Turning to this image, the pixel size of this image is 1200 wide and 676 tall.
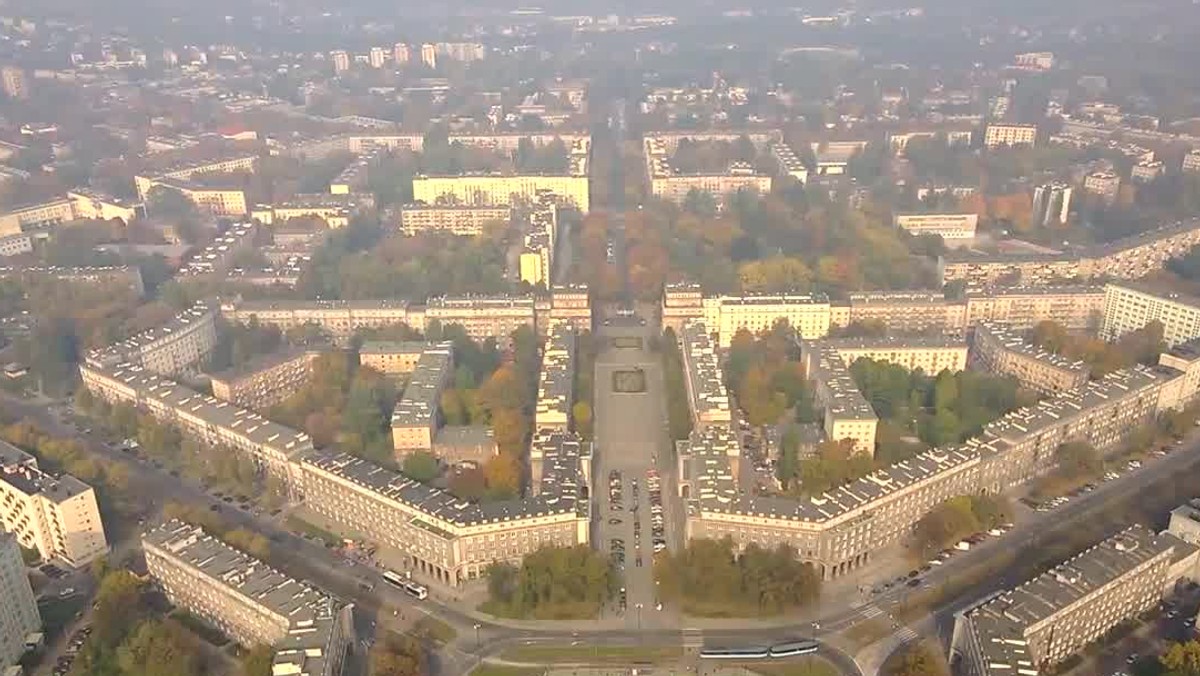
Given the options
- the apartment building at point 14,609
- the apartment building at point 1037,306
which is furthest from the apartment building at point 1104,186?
the apartment building at point 14,609

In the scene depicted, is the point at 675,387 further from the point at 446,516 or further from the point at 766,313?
the point at 446,516

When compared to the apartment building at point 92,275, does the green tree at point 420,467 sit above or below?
below

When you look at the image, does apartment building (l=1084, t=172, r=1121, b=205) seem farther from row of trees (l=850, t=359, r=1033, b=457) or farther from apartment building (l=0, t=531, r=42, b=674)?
apartment building (l=0, t=531, r=42, b=674)

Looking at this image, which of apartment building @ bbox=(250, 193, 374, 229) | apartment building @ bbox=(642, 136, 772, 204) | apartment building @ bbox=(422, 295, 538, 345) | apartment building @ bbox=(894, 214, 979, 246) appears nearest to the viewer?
apartment building @ bbox=(422, 295, 538, 345)

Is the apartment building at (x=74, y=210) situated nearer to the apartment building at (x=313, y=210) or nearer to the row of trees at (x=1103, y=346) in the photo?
the apartment building at (x=313, y=210)

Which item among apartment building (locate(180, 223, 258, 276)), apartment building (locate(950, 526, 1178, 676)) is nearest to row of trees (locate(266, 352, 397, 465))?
apartment building (locate(180, 223, 258, 276))

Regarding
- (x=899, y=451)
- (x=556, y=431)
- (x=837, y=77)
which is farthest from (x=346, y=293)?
(x=837, y=77)

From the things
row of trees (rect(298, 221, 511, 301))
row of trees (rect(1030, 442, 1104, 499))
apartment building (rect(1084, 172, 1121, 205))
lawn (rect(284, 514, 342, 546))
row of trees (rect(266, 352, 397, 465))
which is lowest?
lawn (rect(284, 514, 342, 546))

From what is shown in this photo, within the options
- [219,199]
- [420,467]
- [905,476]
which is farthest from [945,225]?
[219,199]
